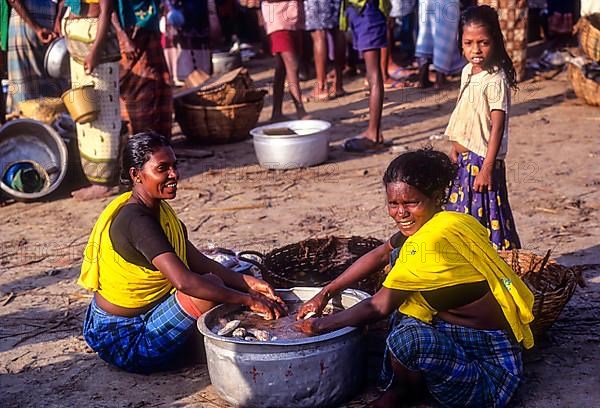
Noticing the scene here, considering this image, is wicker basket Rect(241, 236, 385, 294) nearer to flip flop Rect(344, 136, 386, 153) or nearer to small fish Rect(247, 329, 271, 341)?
small fish Rect(247, 329, 271, 341)

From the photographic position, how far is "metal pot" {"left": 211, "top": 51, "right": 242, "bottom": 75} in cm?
1017

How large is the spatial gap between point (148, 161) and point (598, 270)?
7.12ft

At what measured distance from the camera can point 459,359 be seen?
8.97 feet

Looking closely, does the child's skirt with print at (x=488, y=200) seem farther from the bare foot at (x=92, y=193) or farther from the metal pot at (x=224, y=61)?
the metal pot at (x=224, y=61)

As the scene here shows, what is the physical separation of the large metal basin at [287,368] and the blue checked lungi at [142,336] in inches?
8.9

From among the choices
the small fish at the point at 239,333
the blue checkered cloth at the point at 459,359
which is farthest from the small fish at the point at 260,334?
the blue checkered cloth at the point at 459,359

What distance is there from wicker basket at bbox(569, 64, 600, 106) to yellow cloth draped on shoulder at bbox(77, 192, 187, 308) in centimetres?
510

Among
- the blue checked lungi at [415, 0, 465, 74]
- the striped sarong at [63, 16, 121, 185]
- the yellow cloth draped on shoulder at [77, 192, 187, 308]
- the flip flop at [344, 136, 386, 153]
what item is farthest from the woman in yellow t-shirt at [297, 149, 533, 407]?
the blue checked lungi at [415, 0, 465, 74]

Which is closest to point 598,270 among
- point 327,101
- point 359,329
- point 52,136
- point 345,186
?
point 359,329

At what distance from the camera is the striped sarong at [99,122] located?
5570mm

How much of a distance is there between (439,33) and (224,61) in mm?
2806

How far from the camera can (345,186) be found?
567 centimetres

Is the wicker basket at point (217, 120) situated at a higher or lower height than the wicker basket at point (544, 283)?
lower

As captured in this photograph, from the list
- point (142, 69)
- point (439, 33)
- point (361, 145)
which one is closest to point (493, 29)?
point (361, 145)
